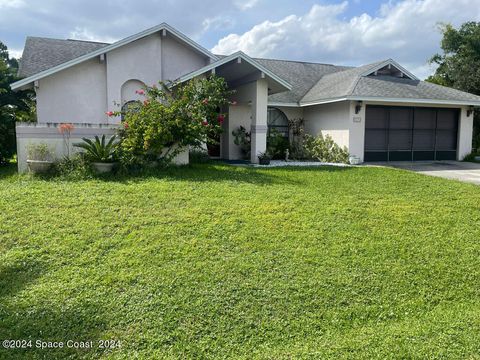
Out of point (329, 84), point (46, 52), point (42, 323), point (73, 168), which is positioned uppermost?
point (46, 52)

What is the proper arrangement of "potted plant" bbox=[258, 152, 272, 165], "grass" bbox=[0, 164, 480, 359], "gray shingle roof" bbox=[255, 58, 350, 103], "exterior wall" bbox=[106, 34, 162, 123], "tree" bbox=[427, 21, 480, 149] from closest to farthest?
"grass" bbox=[0, 164, 480, 359]
"potted plant" bbox=[258, 152, 272, 165]
"exterior wall" bbox=[106, 34, 162, 123]
"gray shingle roof" bbox=[255, 58, 350, 103]
"tree" bbox=[427, 21, 480, 149]

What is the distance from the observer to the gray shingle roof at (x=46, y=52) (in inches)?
562

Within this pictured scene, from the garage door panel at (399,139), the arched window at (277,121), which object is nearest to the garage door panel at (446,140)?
the garage door panel at (399,139)

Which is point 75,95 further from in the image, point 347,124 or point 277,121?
point 347,124

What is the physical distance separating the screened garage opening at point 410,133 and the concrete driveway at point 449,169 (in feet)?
2.15

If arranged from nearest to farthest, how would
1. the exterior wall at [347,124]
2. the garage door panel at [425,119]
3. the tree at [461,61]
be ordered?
the exterior wall at [347,124]
the garage door panel at [425,119]
the tree at [461,61]

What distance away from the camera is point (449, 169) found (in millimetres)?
13773

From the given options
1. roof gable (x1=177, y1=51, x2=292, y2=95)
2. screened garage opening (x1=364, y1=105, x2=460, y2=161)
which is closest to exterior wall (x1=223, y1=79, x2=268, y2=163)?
roof gable (x1=177, y1=51, x2=292, y2=95)

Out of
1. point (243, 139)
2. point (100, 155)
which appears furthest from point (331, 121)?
point (100, 155)

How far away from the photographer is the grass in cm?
377

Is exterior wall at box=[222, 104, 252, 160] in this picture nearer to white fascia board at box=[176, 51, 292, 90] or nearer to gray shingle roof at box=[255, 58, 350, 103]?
gray shingle roof at box=[255, 58, 350, 103]

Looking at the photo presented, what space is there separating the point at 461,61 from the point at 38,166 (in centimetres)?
2477

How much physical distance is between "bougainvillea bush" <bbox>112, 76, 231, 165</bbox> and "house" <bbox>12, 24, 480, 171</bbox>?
65cm

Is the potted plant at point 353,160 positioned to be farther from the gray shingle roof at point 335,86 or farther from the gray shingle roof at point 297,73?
the gray shingle roof at point 297,73
